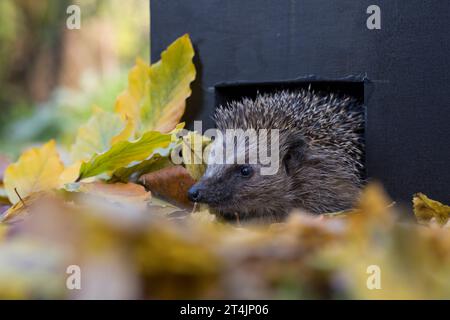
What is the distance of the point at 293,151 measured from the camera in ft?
11.1

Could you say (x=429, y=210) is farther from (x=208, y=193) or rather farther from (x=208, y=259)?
(x=208, y=259)

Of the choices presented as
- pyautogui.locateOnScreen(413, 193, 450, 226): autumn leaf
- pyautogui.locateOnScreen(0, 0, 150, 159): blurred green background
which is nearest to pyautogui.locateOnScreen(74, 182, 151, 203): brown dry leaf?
pyautogui.locateOnScreen(413, 193, 450, 226): autumn leaf

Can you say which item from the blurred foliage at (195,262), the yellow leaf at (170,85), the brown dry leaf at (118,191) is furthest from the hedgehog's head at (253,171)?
the blurred foliage at (195,262)

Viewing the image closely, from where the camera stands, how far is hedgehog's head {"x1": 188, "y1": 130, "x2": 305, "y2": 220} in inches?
127

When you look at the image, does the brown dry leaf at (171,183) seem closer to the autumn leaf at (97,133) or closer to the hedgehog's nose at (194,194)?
the hedgehog's nose at (194,194)

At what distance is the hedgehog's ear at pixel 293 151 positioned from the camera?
334 centimetres

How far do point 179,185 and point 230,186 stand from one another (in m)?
0.26

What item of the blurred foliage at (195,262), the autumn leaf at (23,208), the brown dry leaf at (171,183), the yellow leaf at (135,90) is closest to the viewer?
the blurred foliage at (195,262)

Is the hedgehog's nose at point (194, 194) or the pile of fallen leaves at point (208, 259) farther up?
the pile of fallen leaves at point (208, 259)

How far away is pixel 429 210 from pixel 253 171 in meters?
0.98

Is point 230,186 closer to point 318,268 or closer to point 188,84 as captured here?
point 188,84

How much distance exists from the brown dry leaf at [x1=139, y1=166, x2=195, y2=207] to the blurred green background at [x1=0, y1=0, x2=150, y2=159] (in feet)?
26.0

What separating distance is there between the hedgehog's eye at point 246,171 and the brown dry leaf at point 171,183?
27 centimetres
